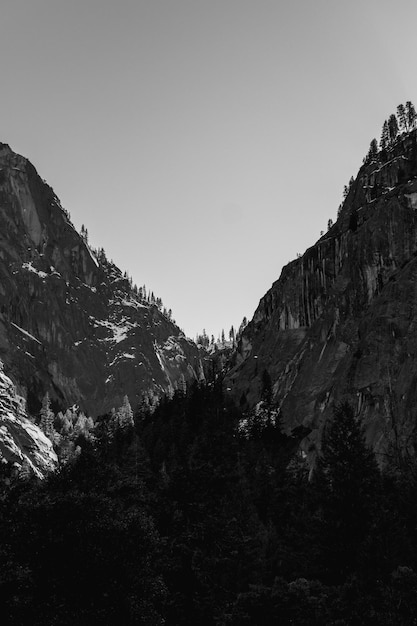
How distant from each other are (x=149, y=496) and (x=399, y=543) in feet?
54.5

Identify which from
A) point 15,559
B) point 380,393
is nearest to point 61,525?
point 15,559

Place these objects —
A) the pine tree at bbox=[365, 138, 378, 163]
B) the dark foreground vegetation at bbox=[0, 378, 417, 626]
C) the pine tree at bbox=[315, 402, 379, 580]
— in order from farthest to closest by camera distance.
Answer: the pine tree at bbox=[365, 138, 378, 163] → the pine tree at bbox=[315, 402, 379, 580] → the dark foreground vegetation at bbox=[0, 378, 417, 626]

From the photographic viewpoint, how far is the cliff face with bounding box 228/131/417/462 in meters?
77.0

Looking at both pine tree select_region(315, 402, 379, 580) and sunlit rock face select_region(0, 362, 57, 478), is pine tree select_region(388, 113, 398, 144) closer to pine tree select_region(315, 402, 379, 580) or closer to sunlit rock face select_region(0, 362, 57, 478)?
sunlit rock face select_region(0, 362, 57, 478)

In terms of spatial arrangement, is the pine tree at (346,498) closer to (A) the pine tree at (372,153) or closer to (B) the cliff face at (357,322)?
(B) the cliff face at (357,322)

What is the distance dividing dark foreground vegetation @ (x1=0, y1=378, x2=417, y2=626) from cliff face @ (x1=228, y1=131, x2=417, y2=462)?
22526mm

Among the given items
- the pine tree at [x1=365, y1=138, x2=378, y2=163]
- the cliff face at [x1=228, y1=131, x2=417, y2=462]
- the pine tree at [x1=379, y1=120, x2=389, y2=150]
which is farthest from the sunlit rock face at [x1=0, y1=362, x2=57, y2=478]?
the pine tree at [x1=379, y1=120, x2=389, y2=150]

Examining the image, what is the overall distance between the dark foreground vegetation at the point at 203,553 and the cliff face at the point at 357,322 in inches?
887

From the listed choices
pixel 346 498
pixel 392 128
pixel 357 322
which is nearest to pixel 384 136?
pixel 392 128

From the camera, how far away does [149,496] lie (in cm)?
4056

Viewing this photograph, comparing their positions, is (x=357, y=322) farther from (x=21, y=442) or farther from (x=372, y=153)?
(x=21, y=442)

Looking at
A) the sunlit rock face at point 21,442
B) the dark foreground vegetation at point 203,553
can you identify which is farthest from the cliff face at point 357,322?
the sunlit rock face at point 21,442

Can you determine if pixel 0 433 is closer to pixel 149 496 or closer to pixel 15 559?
pixel 149 496

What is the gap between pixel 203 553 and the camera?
34.6 m
